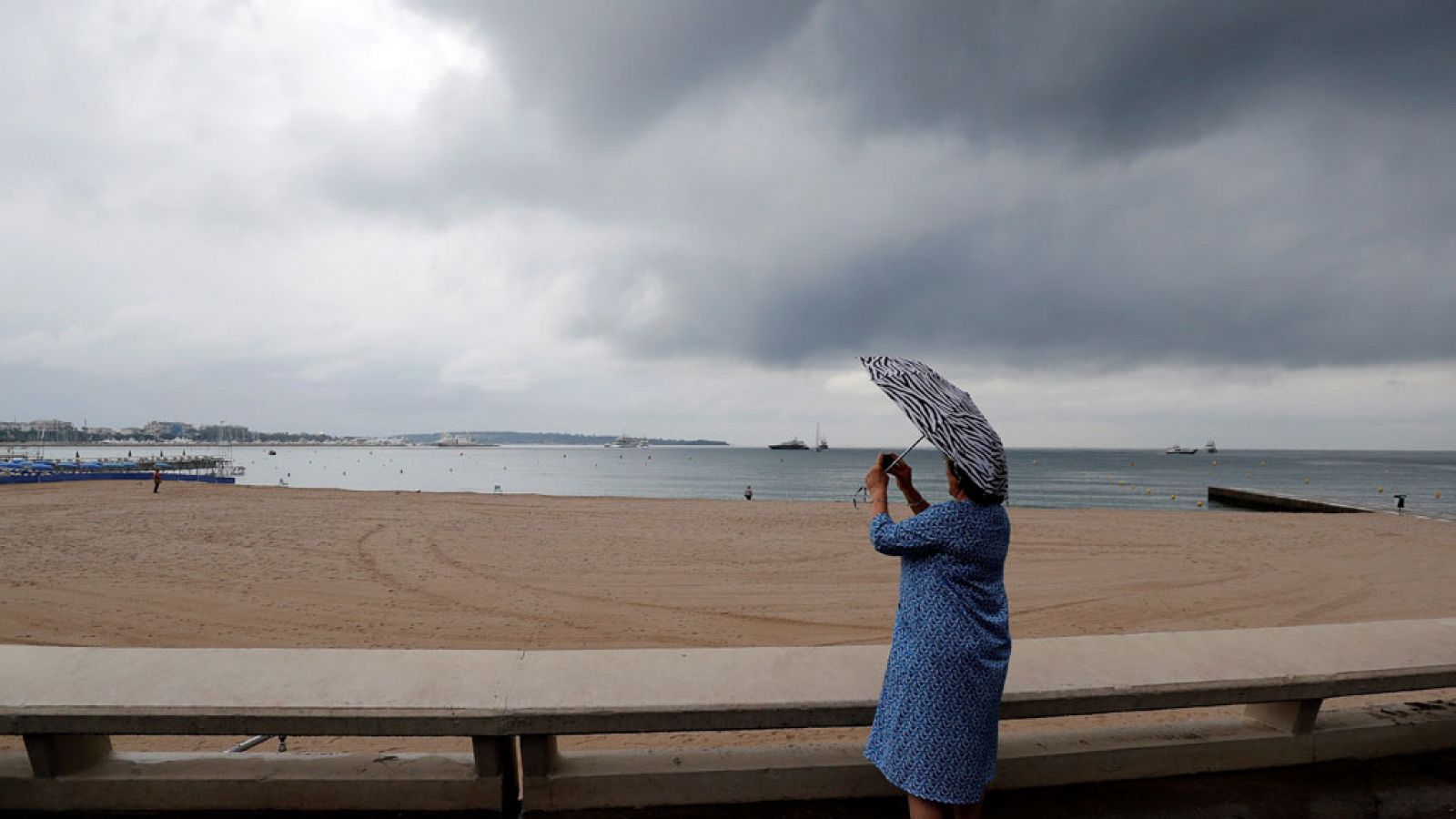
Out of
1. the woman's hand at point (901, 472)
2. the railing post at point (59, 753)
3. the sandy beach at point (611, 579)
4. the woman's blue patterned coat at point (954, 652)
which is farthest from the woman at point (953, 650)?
the sandy beach at point (611, 579)

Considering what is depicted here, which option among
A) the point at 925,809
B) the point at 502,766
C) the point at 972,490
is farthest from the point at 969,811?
the point at 502,766

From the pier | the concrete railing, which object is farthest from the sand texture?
the pier

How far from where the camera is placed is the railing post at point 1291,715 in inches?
122

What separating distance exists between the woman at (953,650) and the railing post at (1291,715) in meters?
1.76

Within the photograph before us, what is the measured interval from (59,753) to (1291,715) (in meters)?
4.83

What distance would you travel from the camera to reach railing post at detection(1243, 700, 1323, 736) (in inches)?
122

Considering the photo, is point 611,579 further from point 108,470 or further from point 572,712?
point 108,470

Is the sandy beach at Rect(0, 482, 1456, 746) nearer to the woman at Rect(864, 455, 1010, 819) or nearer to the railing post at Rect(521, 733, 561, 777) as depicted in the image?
the railing post at Rect(521, 733, 561, 777)

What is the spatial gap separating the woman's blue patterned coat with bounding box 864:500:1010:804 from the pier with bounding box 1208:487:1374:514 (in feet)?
128

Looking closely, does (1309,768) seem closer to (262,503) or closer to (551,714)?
(551,714)

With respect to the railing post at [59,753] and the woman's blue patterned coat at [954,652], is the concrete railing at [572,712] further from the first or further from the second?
the woman's blue patterned coat at [954,652]

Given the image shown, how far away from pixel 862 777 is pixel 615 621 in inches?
273

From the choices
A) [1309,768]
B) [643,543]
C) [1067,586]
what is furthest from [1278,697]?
[643,543]

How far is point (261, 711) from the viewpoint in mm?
2283
